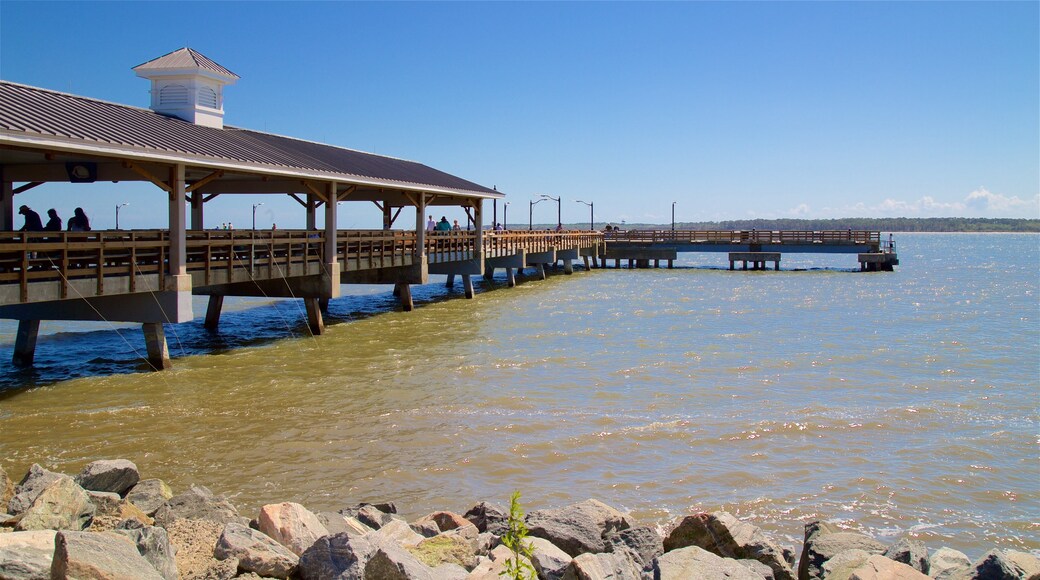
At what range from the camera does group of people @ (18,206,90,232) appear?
53.1 ft

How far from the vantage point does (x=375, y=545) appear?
20.6ft

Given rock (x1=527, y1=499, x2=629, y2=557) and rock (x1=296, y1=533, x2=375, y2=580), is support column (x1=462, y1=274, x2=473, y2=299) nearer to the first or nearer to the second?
rock (x1=527, y1=499, x2=629, y2=557)

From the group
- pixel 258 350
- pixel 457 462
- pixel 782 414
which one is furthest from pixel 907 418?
pixel 258 350

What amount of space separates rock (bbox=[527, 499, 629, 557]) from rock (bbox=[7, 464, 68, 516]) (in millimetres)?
4306

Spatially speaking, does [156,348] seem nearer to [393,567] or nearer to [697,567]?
[393,567]

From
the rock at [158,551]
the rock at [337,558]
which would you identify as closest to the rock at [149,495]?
the rock at [158,551]

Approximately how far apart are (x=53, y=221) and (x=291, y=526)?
12.7 m

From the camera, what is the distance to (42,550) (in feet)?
18.6

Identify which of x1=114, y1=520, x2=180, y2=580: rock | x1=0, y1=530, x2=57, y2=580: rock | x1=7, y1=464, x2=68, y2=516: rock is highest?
x1=0, y1=530, x2=57, y2=580: rock

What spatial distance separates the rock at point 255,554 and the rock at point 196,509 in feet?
4.25

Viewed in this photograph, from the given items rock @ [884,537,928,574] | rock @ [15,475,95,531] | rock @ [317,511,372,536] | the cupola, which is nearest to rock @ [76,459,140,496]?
rock @ [15,475,95,531]

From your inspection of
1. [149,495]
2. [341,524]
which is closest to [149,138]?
[149,495]

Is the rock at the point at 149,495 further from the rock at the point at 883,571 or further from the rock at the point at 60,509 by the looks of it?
the rock at the point at 883,571

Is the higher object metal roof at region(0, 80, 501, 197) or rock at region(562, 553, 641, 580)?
metal roof at region(0, 80, 501, 197)
